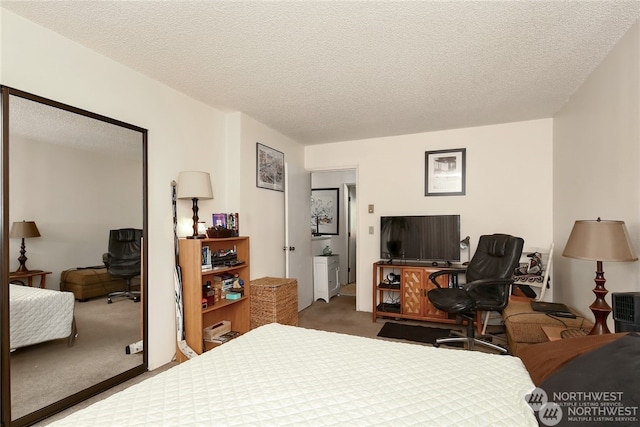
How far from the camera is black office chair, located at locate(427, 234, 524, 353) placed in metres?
2.78

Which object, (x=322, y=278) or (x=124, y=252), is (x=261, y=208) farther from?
(x=322, y=278)

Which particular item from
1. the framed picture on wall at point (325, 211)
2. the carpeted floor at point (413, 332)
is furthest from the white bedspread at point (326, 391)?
the framed picture on wall at point (325, 211)

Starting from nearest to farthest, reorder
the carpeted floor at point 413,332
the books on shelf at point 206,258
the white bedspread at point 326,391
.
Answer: the white bedspread at point 326,391, the books on shelf at point 206,258, the carpeted floor at point 413,332

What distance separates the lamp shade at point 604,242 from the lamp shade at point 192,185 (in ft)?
8.94

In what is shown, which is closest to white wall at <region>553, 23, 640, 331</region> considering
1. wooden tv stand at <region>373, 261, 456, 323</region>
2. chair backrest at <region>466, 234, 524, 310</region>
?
chair backrest at <region>466, 234, 524, 310</region>

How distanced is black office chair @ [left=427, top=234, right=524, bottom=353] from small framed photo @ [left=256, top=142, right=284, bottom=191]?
215 centimetres

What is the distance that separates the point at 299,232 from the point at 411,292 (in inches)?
64.5

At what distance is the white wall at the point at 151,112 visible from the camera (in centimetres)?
188

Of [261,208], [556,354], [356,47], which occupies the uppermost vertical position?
[356,47]

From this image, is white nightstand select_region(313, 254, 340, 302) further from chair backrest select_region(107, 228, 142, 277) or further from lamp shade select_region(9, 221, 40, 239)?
lamp shade select_region(9, 221, 40, 239)

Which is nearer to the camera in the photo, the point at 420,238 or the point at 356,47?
the point at 356,47

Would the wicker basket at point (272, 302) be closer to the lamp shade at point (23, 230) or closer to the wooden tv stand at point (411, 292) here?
the wooden tv stand at point (411, 292)

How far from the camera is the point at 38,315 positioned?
6.54 feet

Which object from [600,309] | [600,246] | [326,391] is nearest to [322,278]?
[600,309]
